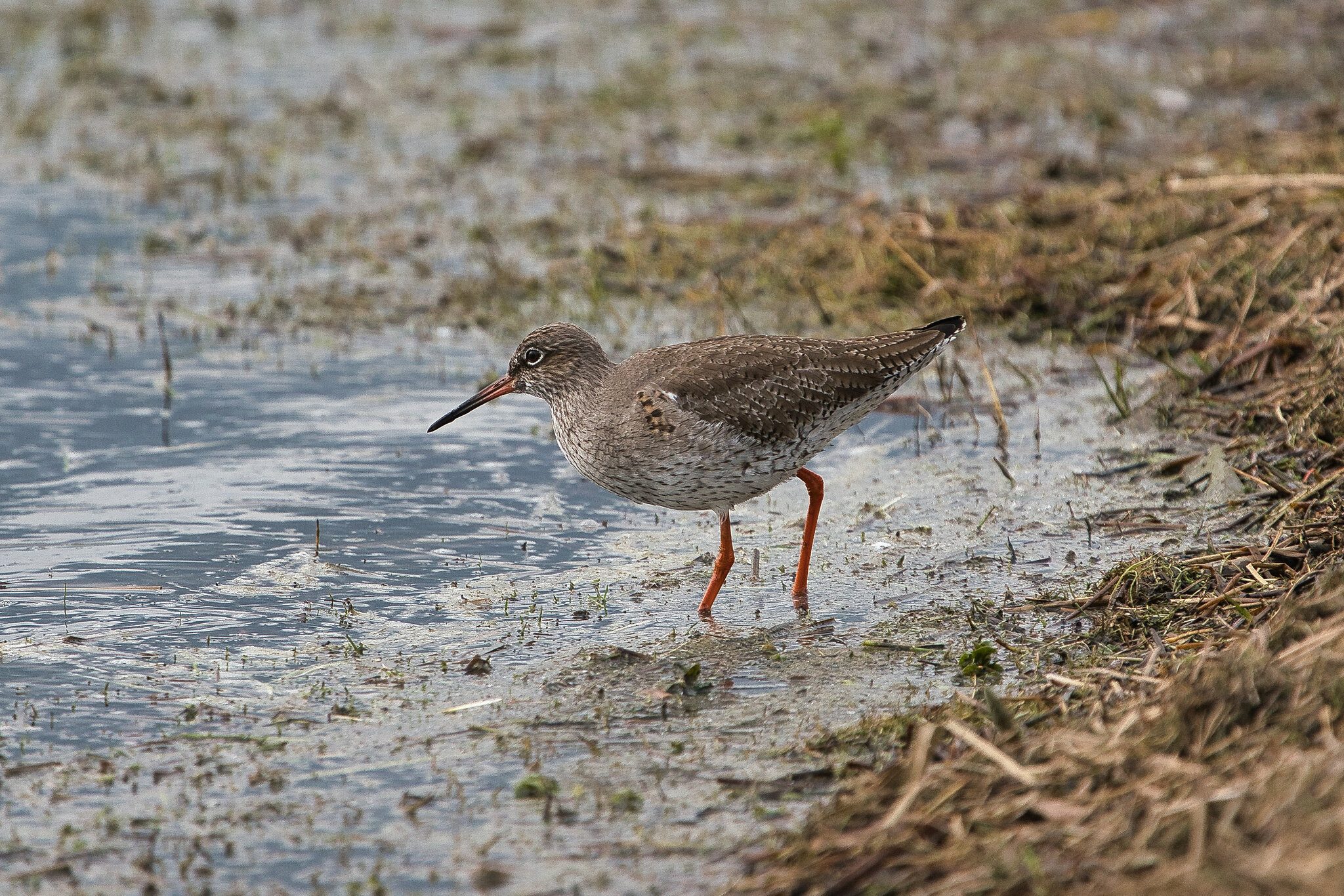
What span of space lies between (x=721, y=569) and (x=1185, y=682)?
106 inches

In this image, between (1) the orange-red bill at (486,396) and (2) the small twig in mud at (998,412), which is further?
(2) the small twig in mud at (998,412)

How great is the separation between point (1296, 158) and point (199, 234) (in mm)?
8650

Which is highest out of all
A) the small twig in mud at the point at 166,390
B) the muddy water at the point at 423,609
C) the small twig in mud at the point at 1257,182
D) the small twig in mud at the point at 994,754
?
the small twig in mud at the point at 1257,182

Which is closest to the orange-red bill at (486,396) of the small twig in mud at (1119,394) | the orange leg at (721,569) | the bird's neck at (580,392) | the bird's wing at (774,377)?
the bird's neck at (580,392)

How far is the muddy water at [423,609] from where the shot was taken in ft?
17.1

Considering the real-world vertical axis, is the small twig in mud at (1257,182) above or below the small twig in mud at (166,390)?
above

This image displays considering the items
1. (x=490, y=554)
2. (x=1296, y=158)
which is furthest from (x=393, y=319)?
(x=1296, y=158)

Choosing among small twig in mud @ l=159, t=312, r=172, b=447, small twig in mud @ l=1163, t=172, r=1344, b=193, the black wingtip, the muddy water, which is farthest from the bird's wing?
small twig in mud @ l=1163, t=172, r=1344, b=193

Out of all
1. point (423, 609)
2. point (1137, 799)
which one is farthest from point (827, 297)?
point (1137, 799)

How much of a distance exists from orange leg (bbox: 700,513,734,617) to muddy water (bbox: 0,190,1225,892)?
90 millimetres

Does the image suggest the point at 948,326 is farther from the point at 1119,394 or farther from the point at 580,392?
the point at 580,392

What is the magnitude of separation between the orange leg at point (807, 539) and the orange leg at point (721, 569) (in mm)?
332

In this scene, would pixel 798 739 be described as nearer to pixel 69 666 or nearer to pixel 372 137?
pixel 69 666

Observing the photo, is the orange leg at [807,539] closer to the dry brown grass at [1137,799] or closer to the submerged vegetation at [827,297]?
the submerged vegetation at [827,297]
